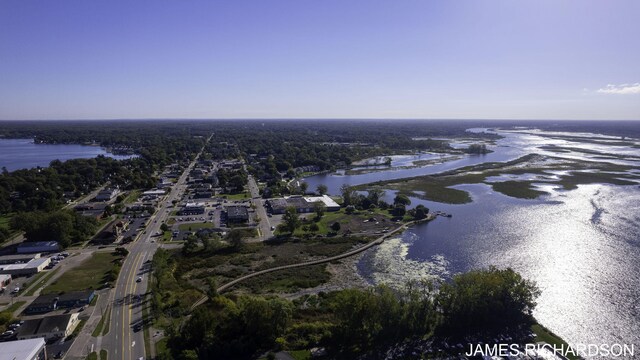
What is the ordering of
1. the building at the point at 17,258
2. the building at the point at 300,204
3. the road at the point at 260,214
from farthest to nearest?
the building at the point at 300,204, the road at the point at 260,214, the building at the point at 17,258

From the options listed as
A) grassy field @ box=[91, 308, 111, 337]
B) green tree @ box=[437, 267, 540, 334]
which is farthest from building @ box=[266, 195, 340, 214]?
green tree @ box=[437, 267, 540, 334]

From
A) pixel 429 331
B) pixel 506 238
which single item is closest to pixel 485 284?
pixel 429 331

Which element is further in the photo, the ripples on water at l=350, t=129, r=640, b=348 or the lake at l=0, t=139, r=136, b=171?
the lake at l=0, t=139, r=136, b=171

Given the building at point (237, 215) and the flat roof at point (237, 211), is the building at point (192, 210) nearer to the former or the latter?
the flat roof at point (237, 211)

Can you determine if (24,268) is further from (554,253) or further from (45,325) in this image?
(554,253)

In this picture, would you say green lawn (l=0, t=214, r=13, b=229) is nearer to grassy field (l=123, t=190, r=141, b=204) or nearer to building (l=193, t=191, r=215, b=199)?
grassy field (l=123, t=190, r=141, b=204)

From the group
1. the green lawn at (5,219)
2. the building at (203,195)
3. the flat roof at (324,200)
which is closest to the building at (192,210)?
the building at (203,195)
